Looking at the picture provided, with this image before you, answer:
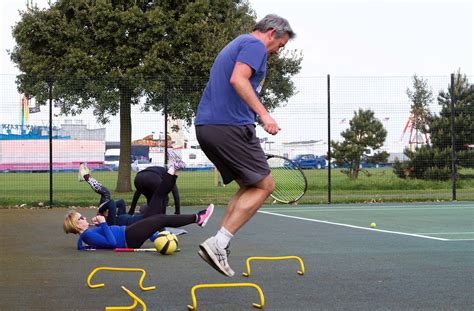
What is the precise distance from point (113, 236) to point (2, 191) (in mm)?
10353

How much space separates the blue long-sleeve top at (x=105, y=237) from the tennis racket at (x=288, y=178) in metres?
6.25

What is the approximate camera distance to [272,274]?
557 cm

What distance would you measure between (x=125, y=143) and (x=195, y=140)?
218 centimetres

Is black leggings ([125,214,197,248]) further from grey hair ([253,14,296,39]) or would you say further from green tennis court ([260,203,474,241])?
green tennis court ([260,203,474,241])

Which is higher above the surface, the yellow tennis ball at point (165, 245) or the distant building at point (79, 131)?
the distant building at point (79, 131)

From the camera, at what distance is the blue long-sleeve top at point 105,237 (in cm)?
707

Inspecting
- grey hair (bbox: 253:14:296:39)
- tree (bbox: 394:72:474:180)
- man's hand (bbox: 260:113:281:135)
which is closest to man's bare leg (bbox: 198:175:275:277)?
man's hand (bbox: 260:113:281:135)

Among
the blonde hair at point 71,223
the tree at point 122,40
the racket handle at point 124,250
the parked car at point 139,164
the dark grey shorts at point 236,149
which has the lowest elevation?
the racket handle at point 124,250

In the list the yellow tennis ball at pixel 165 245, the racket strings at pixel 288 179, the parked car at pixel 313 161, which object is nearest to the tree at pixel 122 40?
the parked car at pixel 313 161

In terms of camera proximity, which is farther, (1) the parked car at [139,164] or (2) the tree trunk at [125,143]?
(1) the parked car at [139,164]

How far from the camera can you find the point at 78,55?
18.4 metres

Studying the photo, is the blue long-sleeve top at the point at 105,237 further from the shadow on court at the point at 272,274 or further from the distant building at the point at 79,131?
the distant building at the point at 79,131

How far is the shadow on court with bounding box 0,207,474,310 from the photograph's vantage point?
4.40 metres

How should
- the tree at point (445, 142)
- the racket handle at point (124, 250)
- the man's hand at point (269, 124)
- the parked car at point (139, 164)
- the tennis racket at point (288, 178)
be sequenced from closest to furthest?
the man's hand at point (269, 124) → the racket handle at point (124, 250) → the tennis racket at point (288, 178) → the parked car at point (139, 164) → the tree at point (445, 142)
